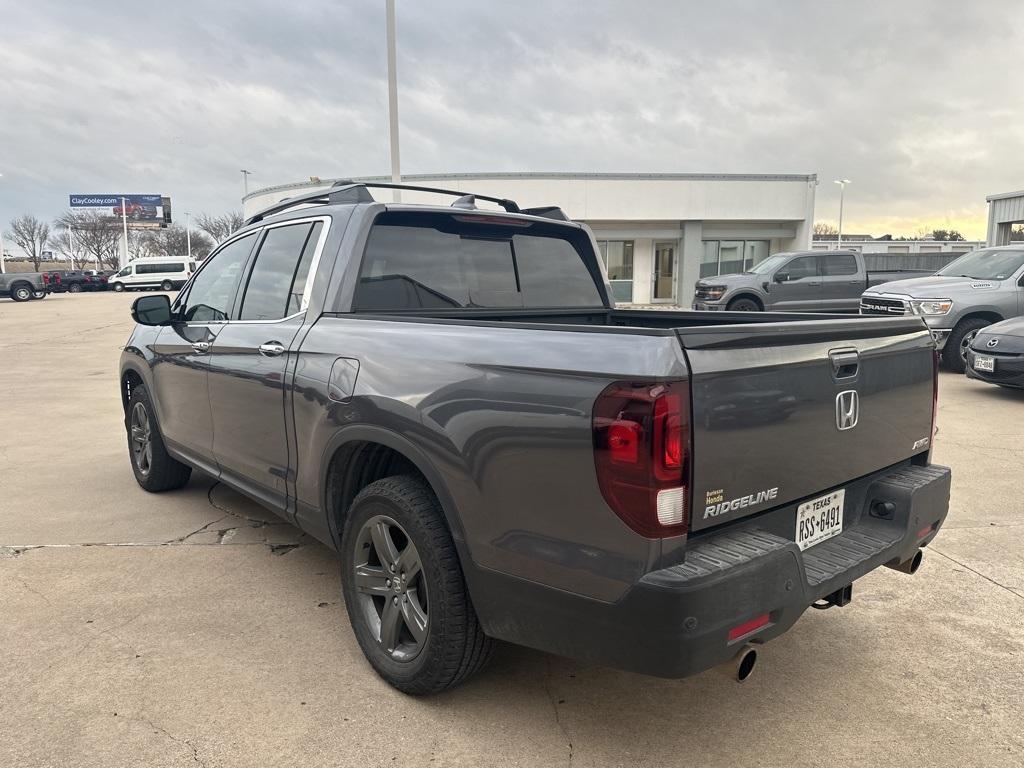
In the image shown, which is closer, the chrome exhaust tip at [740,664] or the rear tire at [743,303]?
the chrome exhaust tip at [740,664]

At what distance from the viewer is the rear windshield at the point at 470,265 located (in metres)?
3.26

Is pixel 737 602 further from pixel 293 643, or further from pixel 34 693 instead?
pixel 34 693

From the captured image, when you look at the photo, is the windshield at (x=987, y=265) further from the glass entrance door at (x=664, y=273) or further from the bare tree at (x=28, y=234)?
the bare tree at (x=28, y=234)

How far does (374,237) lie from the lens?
3.22 m

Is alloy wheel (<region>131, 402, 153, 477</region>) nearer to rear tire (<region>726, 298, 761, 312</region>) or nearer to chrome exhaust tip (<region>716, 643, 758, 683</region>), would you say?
chrome exhaust tip (<region>716, 643, 758, 683</region>)

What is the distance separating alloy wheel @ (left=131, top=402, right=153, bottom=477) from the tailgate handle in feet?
Answer: 14.4

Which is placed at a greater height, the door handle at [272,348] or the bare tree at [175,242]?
the bare tree at [175,242]

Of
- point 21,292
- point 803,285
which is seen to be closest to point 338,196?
point 803,285

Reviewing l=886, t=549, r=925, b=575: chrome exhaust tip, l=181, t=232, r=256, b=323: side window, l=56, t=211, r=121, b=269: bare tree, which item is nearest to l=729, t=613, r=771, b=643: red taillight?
l=886, t=549, r=925, b=575: chrome exhaust tip

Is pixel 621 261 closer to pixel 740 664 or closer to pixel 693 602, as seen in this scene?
pixel 740 664

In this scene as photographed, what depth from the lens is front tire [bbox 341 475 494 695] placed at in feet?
7.85

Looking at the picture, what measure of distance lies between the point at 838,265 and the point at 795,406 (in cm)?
1547

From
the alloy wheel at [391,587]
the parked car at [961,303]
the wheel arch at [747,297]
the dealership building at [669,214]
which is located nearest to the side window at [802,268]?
the wheel arch at [747,297]

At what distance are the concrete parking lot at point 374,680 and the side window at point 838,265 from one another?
12638mm
